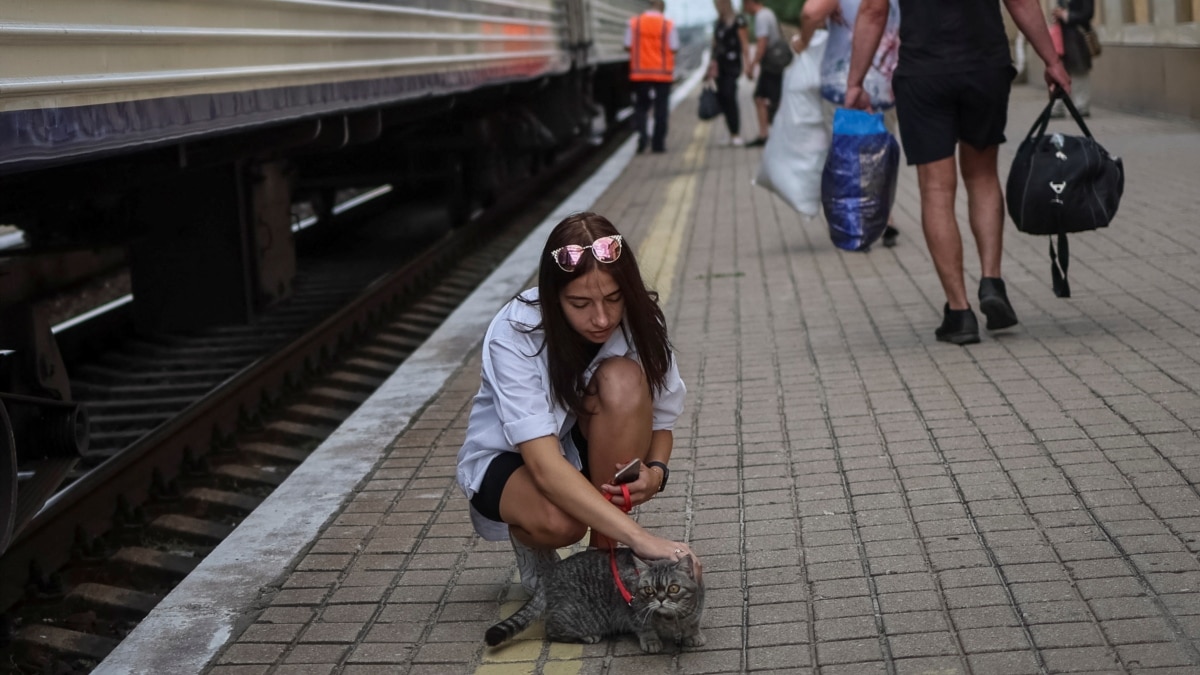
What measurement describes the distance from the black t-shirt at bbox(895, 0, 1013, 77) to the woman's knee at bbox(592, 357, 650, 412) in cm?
331

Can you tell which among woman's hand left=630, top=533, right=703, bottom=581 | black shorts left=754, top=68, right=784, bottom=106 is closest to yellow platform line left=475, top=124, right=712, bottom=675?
woman's hand left=630, top=533, right=703, bottom=581

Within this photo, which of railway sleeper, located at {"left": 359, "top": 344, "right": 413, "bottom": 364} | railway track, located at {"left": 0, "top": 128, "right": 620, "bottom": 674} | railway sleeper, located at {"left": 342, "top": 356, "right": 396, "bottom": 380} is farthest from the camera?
railway sleeper, located at {"left": 359, "top": 344, "right": 413, "bottom": 364}

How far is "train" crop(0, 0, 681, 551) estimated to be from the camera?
15.5ft

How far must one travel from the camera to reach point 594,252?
340cm

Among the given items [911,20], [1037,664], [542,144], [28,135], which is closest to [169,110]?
[28,135]

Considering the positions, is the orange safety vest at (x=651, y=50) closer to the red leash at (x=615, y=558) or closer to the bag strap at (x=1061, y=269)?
the bag strap at (x=1061, y=269)

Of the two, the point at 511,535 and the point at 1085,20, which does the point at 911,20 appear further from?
the point at 1085,20

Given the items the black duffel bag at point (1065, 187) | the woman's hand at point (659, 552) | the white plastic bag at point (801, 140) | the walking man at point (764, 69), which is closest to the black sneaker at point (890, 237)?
the white plastic bag at point (801, 140)

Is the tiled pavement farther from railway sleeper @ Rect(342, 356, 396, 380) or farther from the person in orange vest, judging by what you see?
the person in orange vest

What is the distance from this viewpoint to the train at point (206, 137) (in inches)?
187

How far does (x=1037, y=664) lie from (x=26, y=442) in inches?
119

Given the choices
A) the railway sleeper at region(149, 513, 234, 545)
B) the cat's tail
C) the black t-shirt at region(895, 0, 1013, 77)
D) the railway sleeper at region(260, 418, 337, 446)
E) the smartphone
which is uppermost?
the black t-shirt at region(895, 0, 1013, 77)

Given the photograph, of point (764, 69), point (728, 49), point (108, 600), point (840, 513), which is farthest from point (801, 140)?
point (728, 49)

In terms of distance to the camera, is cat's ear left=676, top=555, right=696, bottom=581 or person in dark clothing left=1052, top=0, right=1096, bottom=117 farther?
person in dark clothing left=1052, top=0, right=1096, bottom=117
